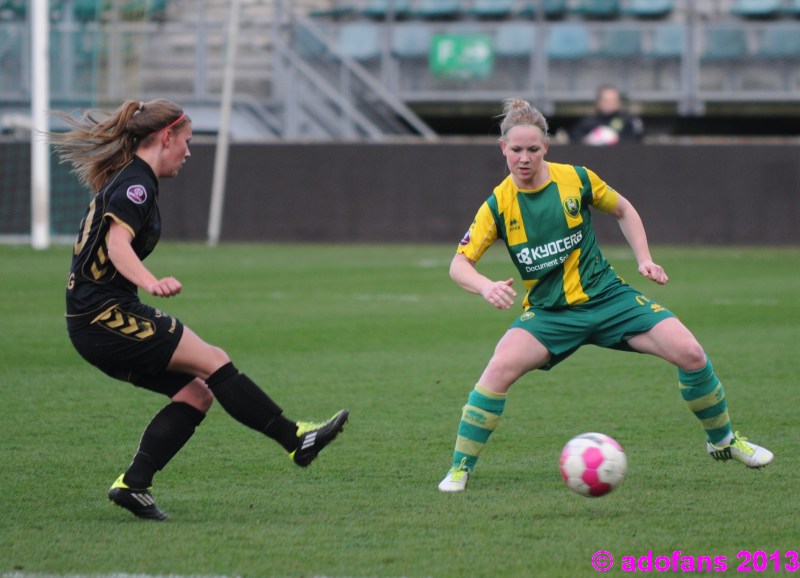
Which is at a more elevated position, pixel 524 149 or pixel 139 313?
pixel 524 149

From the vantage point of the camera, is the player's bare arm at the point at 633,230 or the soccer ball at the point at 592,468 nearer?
the soccer ball at the point at 592,468

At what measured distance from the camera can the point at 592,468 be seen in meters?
4.85

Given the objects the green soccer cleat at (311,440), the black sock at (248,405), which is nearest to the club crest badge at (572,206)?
the green soccer cleat at (311,440)

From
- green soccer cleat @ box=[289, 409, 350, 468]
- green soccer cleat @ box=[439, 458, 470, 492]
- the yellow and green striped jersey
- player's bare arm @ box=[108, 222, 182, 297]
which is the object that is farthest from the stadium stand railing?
player's bare arm @ box=[108, 222, 182, 297]

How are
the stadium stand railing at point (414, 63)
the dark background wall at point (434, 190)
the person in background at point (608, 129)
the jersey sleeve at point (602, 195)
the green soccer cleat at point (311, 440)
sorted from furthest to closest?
the stadium stand railing at point (414, 63) < the dark background wall at point (434, 190) < the person in background at point (608, 129) < the jersey sleeve at point (602, 195) < the green soccer cleat at point (311, 440)

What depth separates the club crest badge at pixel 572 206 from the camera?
539cm

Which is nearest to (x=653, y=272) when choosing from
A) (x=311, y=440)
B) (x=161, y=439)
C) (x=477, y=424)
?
(x=477, y=424)

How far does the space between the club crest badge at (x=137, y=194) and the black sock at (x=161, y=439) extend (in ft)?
2.69

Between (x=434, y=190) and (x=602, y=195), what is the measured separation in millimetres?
14572

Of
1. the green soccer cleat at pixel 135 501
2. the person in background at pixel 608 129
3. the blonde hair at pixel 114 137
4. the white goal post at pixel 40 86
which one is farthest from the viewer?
the person in background at pixel 608 129

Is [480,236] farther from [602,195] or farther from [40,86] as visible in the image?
[40,86]

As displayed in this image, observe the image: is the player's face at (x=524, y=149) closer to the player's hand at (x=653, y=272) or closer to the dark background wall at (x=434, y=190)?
the player's hand at (x=653, y=272)

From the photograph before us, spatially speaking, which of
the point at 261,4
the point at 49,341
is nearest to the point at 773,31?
the point at 261,4

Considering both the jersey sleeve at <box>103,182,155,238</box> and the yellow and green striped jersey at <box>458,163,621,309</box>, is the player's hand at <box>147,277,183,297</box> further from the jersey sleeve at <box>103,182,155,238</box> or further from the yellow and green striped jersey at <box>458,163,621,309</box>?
the yellow and green striped jersey at <box>458,163,621,309</box>
